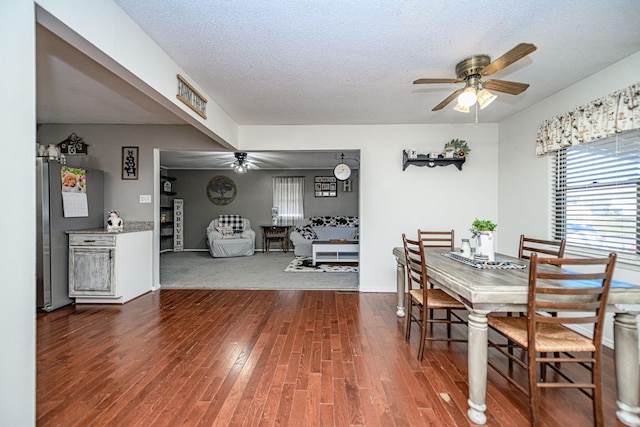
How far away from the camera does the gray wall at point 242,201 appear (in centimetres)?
834

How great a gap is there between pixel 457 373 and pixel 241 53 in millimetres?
2844

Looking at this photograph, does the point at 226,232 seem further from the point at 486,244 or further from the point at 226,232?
the point at 486,244

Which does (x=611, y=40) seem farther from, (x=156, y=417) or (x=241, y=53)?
(x=156, y=417)

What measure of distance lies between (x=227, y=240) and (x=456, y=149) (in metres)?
5.33

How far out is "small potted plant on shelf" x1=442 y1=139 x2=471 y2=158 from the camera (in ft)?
12.7

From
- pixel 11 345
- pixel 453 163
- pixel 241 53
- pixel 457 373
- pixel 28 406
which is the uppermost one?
pixel 241 53

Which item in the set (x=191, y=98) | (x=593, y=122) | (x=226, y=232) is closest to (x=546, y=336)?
(x=593, y=122)

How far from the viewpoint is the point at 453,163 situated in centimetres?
395

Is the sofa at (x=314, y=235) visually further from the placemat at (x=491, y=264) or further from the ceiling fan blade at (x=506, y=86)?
the ceiling fan blade at (x=506, y=86)

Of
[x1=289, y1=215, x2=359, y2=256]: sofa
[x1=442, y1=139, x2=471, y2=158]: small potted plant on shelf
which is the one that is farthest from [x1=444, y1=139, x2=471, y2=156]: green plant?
[x1=289, y1=215, x2=359, y2=256]: sofa

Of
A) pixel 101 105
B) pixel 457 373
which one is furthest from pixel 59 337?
pixel 457 373

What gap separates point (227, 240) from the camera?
7004 millimetres

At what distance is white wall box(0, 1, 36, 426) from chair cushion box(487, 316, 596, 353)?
2.32m

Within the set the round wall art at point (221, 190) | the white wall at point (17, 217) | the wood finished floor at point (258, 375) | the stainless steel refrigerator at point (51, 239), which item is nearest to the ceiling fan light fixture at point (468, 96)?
the wood finished floor at point (258, 375)
